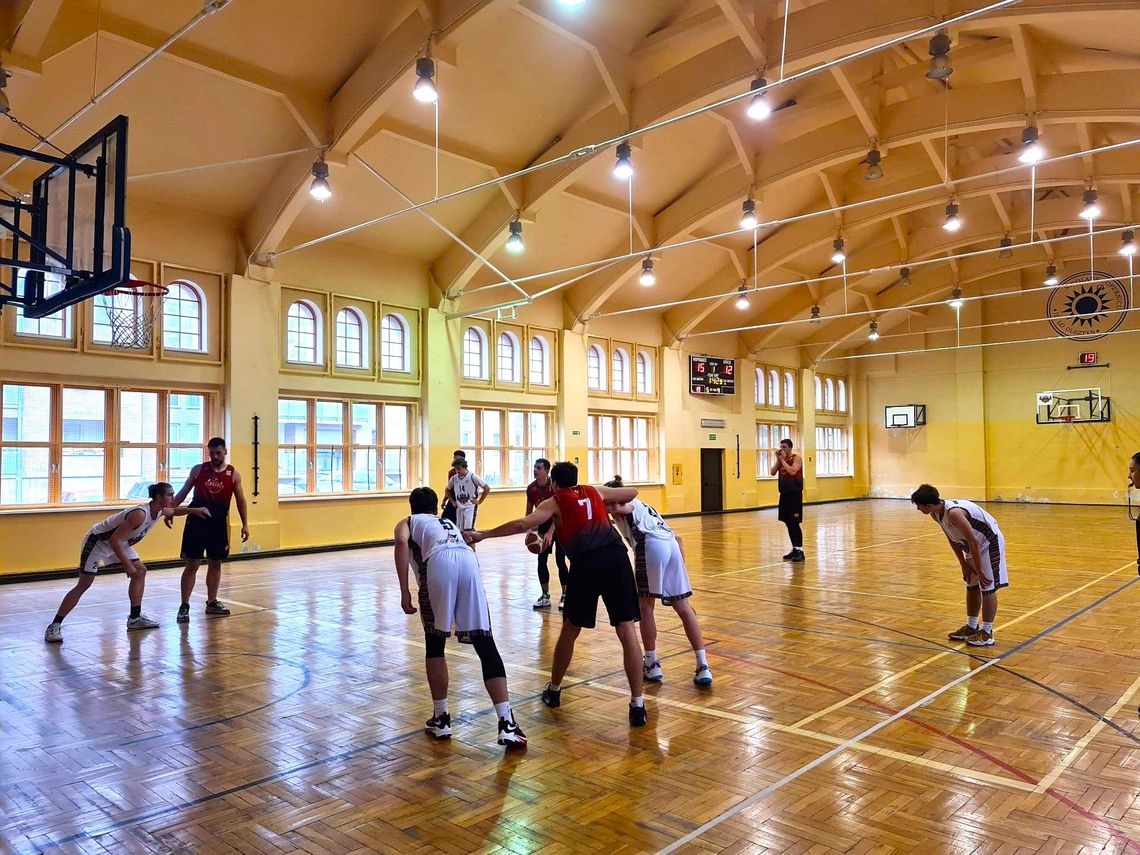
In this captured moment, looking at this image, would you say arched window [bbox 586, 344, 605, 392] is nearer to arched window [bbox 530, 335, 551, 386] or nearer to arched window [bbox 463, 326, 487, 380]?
arched window [bbox 530, 335, 551, 386]

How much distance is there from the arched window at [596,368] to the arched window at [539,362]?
130 cm

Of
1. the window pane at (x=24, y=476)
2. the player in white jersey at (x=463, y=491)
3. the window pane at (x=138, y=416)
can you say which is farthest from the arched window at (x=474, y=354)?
the window pane at (x=24, y=476)

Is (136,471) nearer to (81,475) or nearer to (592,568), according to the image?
(81,475)

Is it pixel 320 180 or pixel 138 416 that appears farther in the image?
pixel 138 416

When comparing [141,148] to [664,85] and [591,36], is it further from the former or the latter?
[664,85]

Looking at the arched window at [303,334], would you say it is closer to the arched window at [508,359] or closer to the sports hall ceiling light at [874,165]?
the arched window at [508,359]

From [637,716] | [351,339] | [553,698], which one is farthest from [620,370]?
[637,716]

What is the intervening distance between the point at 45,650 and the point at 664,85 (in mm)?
10034

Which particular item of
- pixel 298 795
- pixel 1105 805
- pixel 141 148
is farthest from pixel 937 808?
pixel 141 148

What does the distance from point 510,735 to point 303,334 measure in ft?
36.6

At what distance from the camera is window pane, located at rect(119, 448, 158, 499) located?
11711mm

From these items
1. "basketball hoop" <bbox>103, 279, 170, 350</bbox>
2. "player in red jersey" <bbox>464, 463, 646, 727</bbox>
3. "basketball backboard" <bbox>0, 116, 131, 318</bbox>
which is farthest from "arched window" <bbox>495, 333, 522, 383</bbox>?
"player in red jersey" <bbox>464, 463, 646, 727</bbox>

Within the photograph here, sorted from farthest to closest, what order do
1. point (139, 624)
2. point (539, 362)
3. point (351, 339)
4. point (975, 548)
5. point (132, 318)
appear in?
point (539, 362), point (351, 339), point (132, 318), point (139, 624), point (975, 548)

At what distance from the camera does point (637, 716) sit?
433cm
